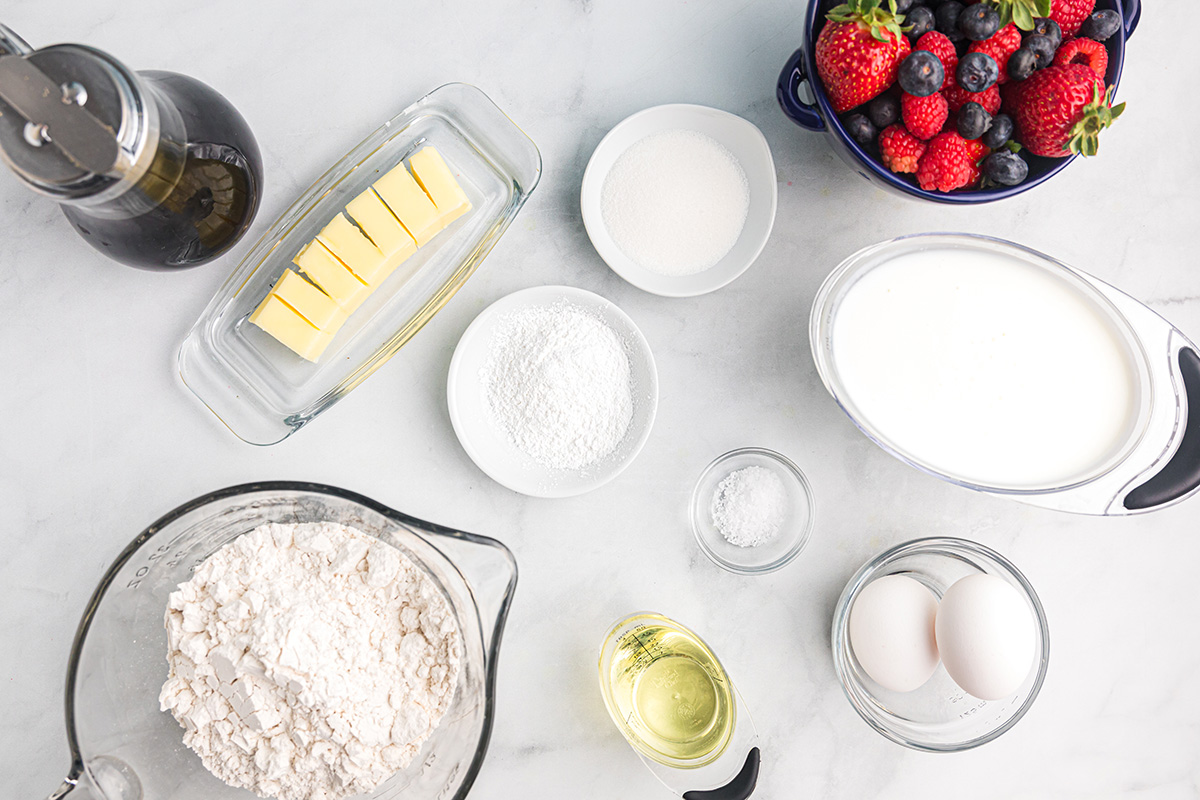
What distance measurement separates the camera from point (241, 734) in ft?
3.31

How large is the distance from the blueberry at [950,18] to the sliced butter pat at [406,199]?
0.83 meters

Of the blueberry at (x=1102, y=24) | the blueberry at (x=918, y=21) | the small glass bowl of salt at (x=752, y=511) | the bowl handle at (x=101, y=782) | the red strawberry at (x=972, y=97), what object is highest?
the blueberry at (x=918, y=21)

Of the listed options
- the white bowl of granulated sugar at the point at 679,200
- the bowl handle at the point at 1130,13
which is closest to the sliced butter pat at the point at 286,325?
the white bowl of granulated sugar at the point at 679,200

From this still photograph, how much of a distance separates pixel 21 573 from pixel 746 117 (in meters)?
1.48

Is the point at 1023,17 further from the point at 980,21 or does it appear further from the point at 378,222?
the point at 378,222

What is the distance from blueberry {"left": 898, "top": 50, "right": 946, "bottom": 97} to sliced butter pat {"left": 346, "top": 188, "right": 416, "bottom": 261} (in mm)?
801

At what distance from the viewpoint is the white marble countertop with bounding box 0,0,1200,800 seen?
1248 mm

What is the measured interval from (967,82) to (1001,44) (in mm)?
96

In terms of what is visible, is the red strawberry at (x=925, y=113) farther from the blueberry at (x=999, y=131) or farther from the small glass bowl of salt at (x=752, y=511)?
the small glass bowl of salt at (x=752, y=511)

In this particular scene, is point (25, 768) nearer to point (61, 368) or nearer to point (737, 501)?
point (61, 368)

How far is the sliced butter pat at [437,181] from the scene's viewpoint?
1208mm

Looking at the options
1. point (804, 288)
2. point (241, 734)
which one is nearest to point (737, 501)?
point (804, 288)

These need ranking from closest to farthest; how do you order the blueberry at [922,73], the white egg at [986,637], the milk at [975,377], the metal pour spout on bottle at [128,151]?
the metal pour spout on bottle at [128,151]
the blueberry at [922,73]
the white egg at [986,637]
the milk at [975,377]

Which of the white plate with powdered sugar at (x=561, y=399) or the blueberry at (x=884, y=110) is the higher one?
the blueberry at (x=884, y=110)
